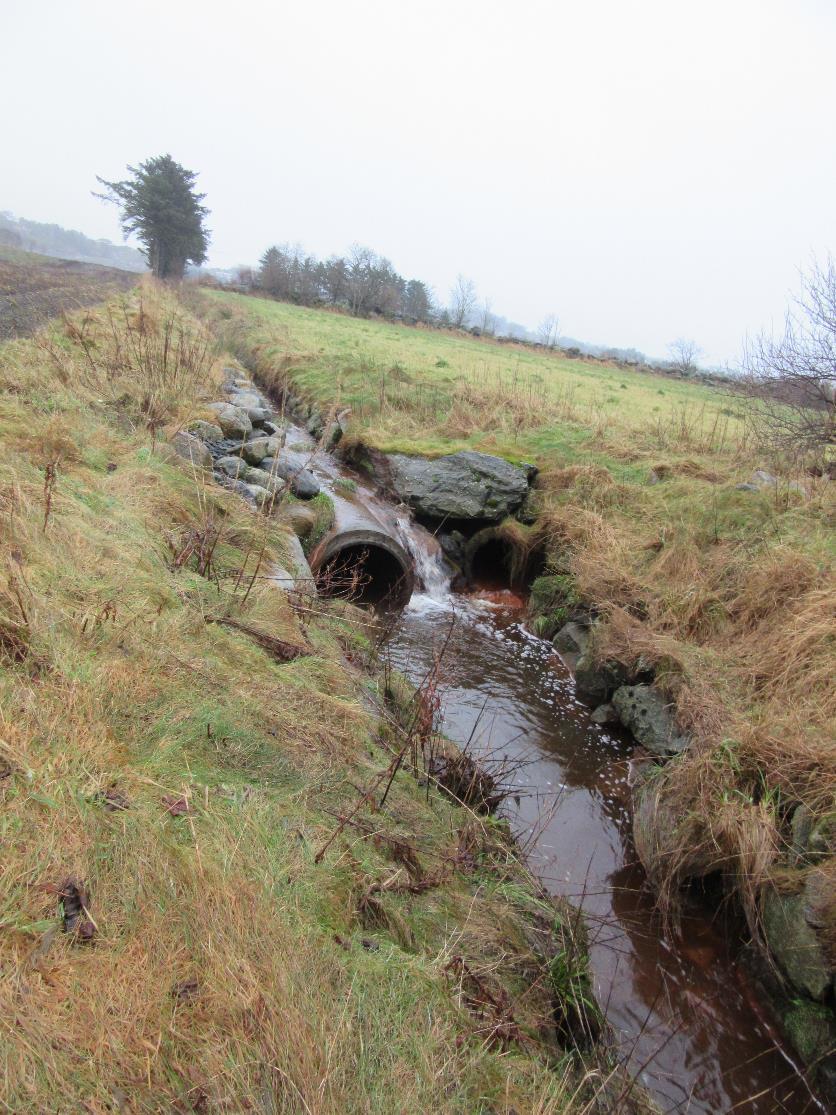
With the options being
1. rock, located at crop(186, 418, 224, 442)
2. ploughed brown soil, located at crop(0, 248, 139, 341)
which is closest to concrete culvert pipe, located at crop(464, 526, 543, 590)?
rock, located at crop(186, 418, 224, 442)

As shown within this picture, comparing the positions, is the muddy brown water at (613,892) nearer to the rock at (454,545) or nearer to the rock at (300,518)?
the rock at (300,518)

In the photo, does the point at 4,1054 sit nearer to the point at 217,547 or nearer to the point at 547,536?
the point at 217,547

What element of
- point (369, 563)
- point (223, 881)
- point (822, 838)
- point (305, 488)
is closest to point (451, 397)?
point (305, 488)

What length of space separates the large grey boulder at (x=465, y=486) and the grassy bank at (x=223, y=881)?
16.1 feet

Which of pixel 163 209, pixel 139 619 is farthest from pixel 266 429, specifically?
pixel 163 209

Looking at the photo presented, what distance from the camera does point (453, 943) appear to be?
89.5 inches

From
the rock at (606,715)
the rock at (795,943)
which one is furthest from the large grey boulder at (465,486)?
the rock at (795,943)

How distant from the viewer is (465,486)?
29.5ft

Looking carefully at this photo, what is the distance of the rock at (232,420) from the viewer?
826 centimetres

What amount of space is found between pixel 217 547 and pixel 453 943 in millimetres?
3546

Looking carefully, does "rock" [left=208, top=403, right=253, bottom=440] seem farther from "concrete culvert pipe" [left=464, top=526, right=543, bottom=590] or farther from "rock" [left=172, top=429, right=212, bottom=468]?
"concrete culvert pipe" [left=464, top=526, right=543, bottom=590]

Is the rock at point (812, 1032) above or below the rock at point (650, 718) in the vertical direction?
below

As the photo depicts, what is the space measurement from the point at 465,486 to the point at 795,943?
21.9 ft

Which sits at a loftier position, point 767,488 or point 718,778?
point 767,488
